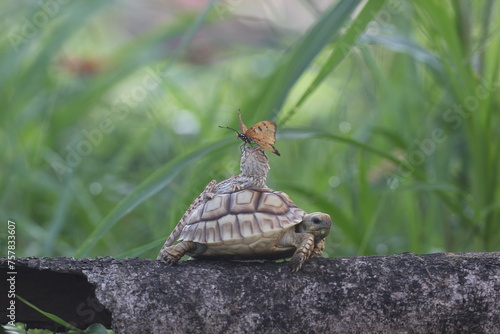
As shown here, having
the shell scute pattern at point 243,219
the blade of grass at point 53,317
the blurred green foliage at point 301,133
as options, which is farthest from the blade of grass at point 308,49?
the blade of grass at point 53,317

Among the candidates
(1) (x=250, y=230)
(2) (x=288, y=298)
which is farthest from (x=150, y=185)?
(2) (x=288, y=298)

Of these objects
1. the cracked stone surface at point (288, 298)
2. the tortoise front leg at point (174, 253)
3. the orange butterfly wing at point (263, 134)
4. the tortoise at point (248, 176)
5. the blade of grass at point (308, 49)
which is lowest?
the cracked stone surface at point (288, 298)

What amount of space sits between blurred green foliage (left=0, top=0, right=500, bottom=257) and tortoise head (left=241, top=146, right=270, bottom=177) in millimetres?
159

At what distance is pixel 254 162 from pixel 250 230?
189mm

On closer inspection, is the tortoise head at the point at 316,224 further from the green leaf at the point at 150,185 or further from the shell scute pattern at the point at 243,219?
the green leaf at the point at 150,185

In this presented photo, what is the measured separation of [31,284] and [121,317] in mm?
204

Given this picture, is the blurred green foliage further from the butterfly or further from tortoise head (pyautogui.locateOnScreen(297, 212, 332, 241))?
tortoise head (pyautogui.locateOnScreen(297, 212, 332, 241))

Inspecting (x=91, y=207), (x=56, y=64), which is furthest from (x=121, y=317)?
(x=56, y=64)

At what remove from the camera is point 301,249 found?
128cm

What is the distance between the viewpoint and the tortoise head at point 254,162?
143 centimetres

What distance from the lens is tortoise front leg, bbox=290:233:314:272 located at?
49.8 inches

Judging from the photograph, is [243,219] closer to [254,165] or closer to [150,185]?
[254,165]

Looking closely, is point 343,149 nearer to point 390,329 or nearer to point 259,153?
point 259,153

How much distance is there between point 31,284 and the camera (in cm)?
128
